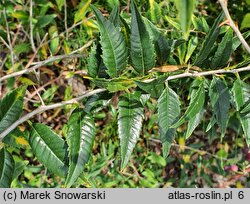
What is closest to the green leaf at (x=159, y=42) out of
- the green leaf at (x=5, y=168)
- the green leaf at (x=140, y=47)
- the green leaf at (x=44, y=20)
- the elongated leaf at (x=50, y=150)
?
the green leaf at (x=140, y=47)

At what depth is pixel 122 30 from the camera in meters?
1.09

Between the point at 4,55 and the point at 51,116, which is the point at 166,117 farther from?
the point at 4,55

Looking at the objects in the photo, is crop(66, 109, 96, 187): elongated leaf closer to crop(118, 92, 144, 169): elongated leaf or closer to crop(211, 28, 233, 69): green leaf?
crop(118, 92, 144, 169): elongated leaf

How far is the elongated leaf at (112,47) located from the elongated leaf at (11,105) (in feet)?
0.87

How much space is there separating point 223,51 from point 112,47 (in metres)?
0.31

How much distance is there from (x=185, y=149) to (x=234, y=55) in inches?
21.9

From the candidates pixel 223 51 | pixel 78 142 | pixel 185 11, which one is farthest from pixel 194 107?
pixel 185 11

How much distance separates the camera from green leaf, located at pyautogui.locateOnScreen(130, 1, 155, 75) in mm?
939

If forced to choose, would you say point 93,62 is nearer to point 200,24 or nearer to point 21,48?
point 200,24

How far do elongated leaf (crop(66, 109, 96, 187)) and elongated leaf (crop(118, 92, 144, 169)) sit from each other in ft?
0.32

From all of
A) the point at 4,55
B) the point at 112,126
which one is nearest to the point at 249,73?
the point at 112,126


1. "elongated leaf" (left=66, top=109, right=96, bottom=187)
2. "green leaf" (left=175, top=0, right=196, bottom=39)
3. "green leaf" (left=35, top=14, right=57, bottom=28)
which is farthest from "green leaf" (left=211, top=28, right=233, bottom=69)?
"green leaf" (left=35, top=14, right=57, bottom=28)

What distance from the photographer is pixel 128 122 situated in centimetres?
105

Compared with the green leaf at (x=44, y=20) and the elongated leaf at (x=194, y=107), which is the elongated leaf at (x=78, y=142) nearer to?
the elongated leaf at (x=194, y=107)
